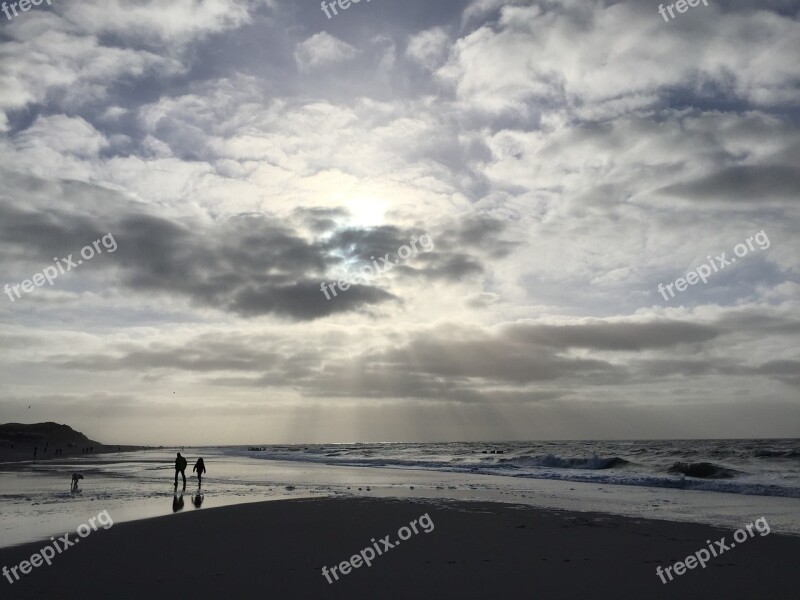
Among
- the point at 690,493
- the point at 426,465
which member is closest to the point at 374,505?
the point at 690,493

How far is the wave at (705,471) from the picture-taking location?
133ft

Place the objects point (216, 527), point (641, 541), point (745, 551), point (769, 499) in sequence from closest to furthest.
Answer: point (745, 551), point (641, 541), point (216, 527), point (769, 499)

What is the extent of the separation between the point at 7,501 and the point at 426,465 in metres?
42.7

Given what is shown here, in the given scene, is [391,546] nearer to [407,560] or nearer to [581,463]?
[407,560]

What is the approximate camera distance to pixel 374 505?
21875 mm

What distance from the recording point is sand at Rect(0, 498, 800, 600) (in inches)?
400

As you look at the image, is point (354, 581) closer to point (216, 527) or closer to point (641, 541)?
point (216, 527)
